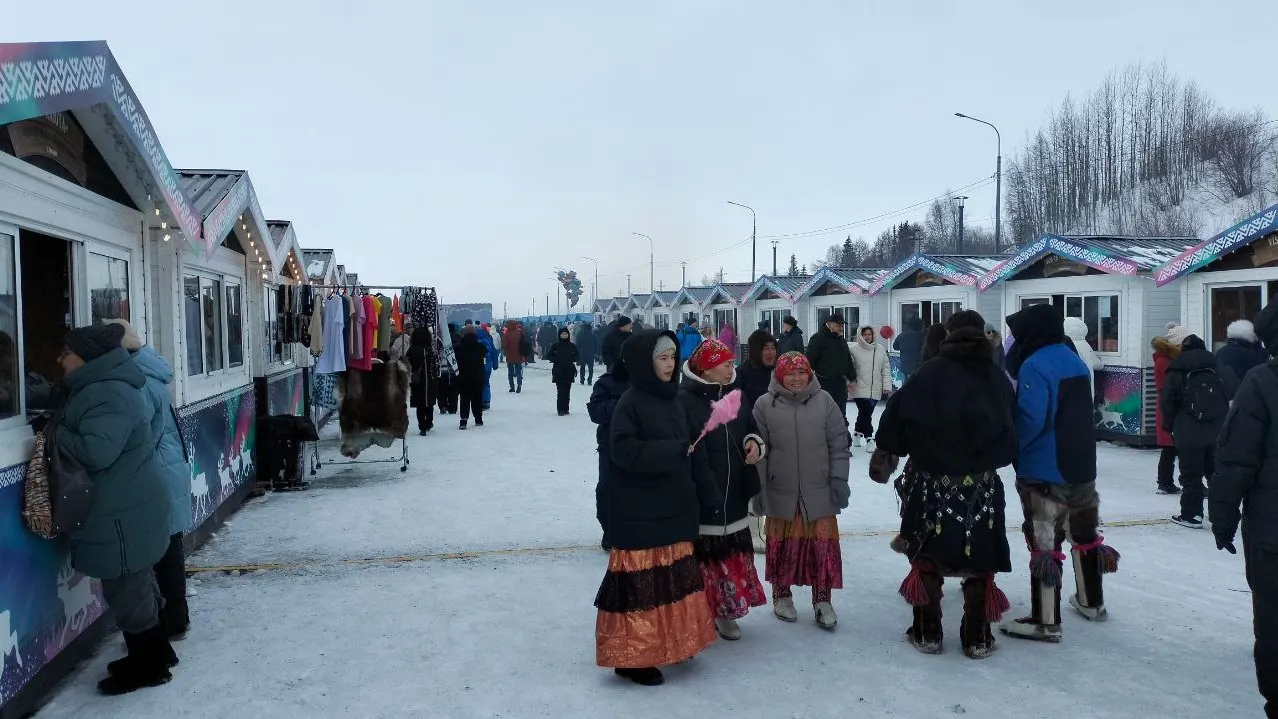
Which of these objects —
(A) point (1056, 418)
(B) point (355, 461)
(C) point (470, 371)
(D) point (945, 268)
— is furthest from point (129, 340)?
(D) point (945, 268)

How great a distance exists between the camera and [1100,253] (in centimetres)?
1213

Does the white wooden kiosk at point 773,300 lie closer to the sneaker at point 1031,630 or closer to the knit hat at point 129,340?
the sneaker at point 1031,630

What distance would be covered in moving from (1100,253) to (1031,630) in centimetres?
905

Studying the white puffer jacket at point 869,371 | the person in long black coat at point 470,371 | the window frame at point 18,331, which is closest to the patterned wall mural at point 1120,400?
the white puffer jacket at point 869,371

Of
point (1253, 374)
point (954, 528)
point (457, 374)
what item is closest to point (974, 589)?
point (954, 528)

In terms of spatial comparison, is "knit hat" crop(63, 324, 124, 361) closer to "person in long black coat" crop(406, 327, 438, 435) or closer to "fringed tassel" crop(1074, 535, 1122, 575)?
"fringed tassel" crop(1074, 535, 1122, 575)

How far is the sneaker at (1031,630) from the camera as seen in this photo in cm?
458

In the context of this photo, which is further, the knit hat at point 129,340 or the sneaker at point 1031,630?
the sneaker at point 1031,630

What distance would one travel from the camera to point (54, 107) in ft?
12.0

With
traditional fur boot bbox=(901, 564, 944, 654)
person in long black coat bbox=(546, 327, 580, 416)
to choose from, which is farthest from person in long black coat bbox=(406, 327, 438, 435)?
traditional fur boot bbox=(901, 564, 944, 654)

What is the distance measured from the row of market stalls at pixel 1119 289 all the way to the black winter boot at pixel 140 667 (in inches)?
325

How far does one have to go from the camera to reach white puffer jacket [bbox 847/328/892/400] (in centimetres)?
1112

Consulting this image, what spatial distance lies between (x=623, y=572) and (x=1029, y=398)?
2267 millimetres

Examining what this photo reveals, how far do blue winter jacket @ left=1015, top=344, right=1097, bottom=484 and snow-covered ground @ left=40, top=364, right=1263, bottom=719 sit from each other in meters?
0.89
